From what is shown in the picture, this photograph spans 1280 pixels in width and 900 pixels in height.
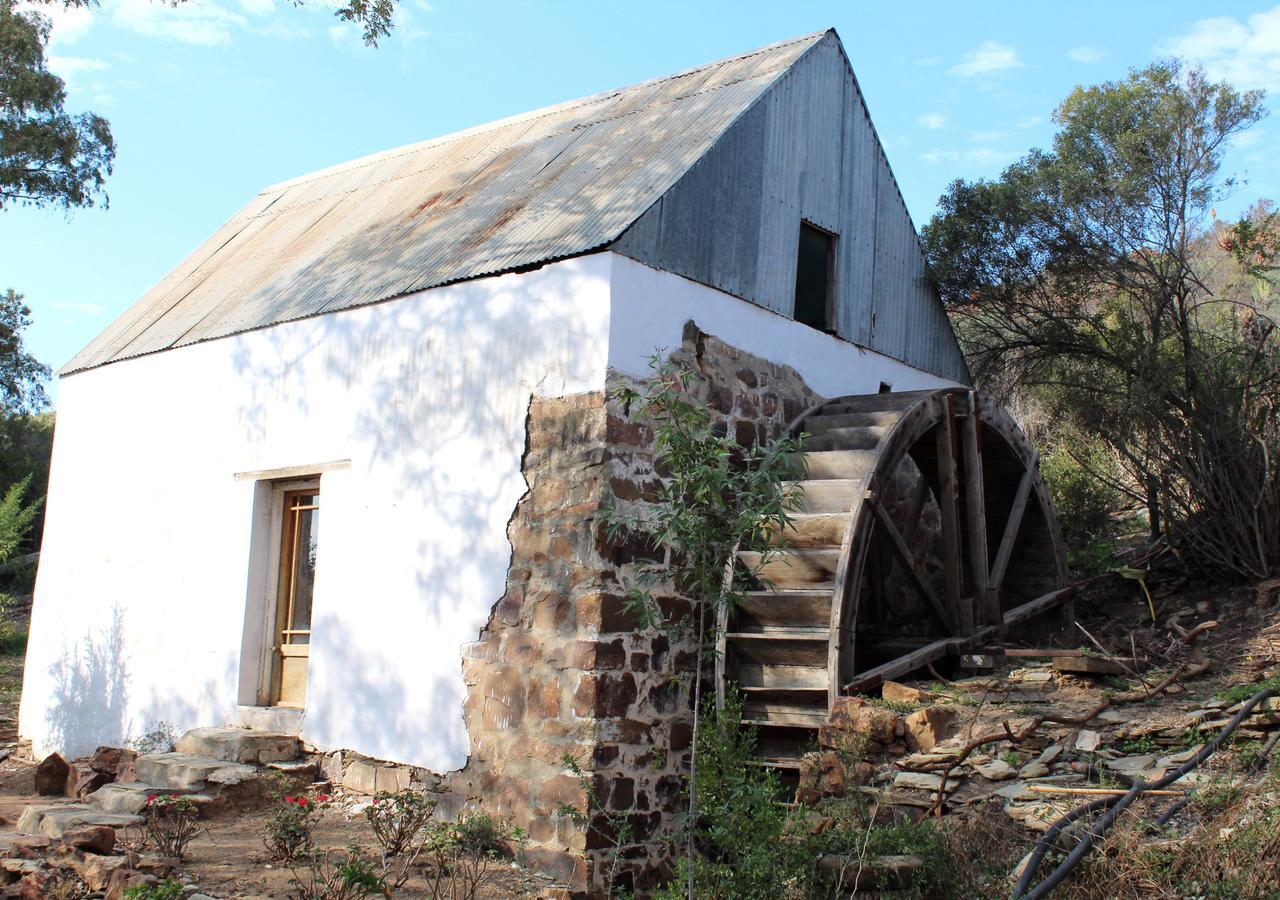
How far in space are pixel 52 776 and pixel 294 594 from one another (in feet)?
6.88

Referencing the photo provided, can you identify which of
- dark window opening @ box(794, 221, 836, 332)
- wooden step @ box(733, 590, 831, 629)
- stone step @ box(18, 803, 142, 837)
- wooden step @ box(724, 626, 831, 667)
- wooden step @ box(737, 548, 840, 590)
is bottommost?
stone step @ box(18, 803, 142, 837)

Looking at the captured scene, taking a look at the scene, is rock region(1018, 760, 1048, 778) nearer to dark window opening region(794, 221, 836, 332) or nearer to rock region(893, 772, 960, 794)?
rock region(893, 772, 960, 794)

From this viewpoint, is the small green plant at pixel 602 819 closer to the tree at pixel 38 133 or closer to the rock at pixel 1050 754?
the rock at pixel 1050 754

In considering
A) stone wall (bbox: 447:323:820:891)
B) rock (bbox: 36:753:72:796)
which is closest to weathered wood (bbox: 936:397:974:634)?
stone wall (bbox: 447:323:820:891)

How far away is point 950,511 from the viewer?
8.03 meters

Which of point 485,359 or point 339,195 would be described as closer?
point 485,359

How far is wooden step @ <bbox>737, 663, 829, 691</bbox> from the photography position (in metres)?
6.50

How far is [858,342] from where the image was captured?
8922mm

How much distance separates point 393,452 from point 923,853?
4.06 m

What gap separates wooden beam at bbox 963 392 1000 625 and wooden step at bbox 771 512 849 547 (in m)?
1.63

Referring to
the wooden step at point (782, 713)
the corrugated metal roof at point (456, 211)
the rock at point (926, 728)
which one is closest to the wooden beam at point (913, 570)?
the wooden step at point (782, 713)

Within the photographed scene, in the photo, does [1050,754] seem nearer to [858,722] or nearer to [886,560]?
[858,722]

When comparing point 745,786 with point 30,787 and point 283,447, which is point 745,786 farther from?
point 30,787


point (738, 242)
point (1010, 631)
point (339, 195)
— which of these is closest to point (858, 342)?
point (738, 242)
